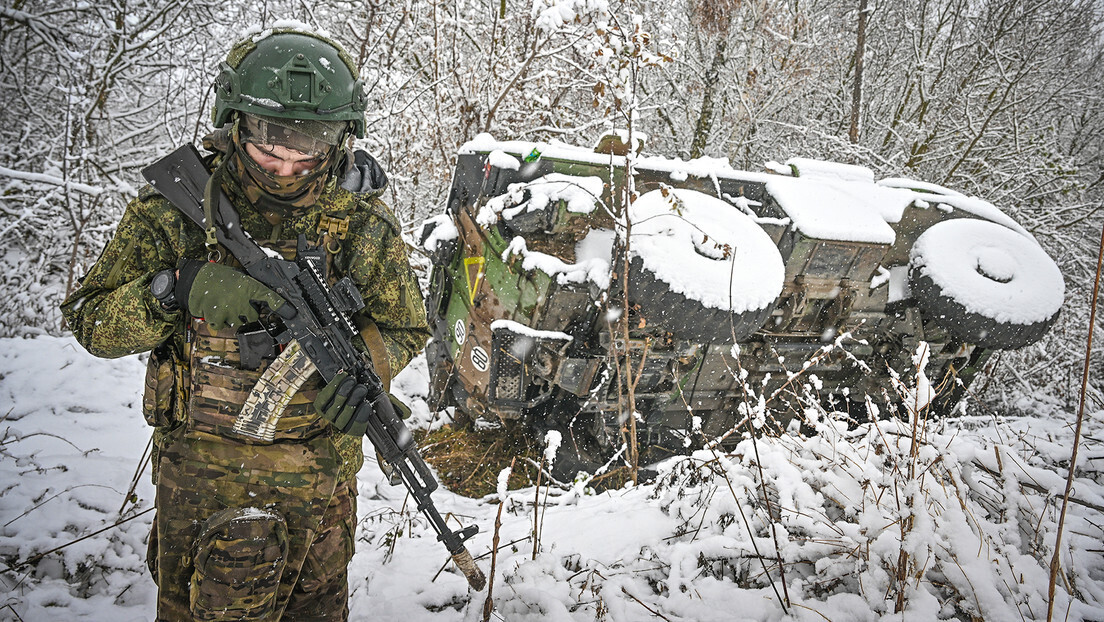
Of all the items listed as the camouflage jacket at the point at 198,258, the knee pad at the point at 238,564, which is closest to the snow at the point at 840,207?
the camouflage jacket at the point at 198,258

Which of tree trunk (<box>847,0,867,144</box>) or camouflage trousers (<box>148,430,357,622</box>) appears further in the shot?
tree trunk (<box>847,0,867,144</box>)

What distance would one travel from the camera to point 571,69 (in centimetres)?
805

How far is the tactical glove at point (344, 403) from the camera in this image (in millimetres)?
1807

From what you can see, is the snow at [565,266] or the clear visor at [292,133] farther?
the snow at [565,266]

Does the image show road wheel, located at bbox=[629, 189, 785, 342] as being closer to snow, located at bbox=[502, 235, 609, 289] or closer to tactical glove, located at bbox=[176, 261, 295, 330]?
snow, located at bbox=[502, 235, 609, 289]

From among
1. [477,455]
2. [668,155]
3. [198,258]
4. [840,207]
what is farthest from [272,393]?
[668,155]

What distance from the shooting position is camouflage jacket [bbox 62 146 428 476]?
66.9 inches

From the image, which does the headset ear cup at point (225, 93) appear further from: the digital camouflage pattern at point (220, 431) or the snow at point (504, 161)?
the snow at point (504, 161)

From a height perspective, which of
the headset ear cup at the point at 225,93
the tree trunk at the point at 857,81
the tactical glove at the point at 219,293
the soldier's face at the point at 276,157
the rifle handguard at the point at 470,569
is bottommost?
the rifle handguard at the point at 470,569

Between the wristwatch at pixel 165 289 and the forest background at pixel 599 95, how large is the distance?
9.77 feet

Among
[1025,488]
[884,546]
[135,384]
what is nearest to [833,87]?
[1025,488]

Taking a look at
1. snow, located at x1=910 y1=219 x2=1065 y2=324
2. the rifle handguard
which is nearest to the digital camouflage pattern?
the rifle handguard

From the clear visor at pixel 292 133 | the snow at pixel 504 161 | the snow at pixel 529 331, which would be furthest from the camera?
the snow at pixel 504 161

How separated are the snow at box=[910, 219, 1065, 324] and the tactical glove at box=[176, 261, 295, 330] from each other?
4512 mm
